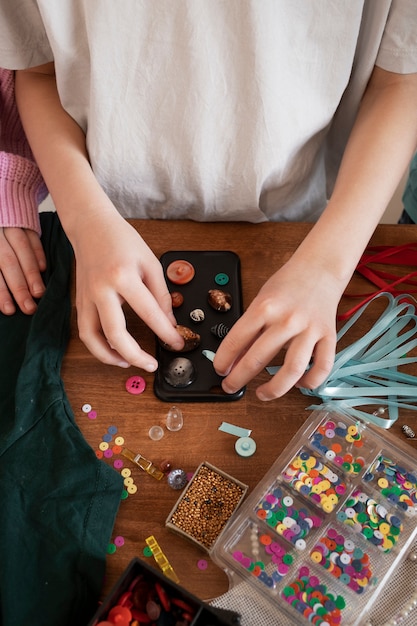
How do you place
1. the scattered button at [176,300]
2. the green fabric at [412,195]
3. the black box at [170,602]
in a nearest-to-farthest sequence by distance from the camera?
1. the black box at [170,602]
2. the scattered button at [176,300]
3. the green fabric at [412,195]

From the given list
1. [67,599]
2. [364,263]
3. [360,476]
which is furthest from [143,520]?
[364,263]

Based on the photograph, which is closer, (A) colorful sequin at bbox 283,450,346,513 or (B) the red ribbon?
(A) colorful sequin at bbox 283,450,346,513

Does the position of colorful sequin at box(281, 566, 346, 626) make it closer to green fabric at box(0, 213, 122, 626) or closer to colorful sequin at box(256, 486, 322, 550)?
colorful sequin at box(256, 486, 322, 550)

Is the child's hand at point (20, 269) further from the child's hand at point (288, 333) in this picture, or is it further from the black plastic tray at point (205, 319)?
the child's hand at point (288, 333)

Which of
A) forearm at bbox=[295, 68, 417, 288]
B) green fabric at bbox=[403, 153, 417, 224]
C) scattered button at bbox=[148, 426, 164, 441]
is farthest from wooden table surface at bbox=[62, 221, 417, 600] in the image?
green fabric at bbox=[403, 153, 417, 224]

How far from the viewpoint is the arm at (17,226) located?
664 mm

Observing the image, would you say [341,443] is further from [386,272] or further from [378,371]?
[386,272]

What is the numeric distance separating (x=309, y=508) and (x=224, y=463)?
10 cm

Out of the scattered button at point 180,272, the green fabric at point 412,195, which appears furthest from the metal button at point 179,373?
the green fabric at point 412,195

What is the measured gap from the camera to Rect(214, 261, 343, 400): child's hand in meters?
0.51

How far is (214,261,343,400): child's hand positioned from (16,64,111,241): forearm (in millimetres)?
213

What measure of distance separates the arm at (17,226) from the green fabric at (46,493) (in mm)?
42

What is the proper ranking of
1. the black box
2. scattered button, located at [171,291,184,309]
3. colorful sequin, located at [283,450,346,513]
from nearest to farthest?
the black box, colorful sequin, located at [283,450,346,513], scattered button, located at [171,291,184,309]

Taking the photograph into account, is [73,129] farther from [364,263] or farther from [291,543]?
[291,543]
